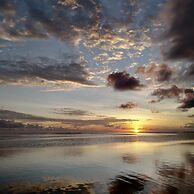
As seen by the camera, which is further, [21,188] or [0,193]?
[21,188]

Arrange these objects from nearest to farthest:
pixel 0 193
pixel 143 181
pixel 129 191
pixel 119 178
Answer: pixel 0 193 → pixel 129 191 → pixel 143 181 → pixel 119 178

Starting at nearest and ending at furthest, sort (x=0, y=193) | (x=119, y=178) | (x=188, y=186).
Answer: (x=0, y=193)
(x=188, y=186)
(x=119, y=178)

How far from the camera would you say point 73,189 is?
74.9 feet

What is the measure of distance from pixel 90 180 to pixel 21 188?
6.89 metres

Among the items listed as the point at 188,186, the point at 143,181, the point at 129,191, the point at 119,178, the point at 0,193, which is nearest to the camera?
the point at 0,193

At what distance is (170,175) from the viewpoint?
29.9 meters

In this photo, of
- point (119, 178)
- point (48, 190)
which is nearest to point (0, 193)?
point (48, 190)

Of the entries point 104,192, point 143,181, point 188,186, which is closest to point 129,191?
point 104,192

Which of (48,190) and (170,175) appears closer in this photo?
(48,190)

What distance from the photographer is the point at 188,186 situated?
24.5 metres

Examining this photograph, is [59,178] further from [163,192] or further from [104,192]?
[163,192]

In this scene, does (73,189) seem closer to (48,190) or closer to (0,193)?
(48,190)

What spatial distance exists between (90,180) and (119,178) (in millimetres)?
3265

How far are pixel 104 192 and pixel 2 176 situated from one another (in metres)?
12.1
